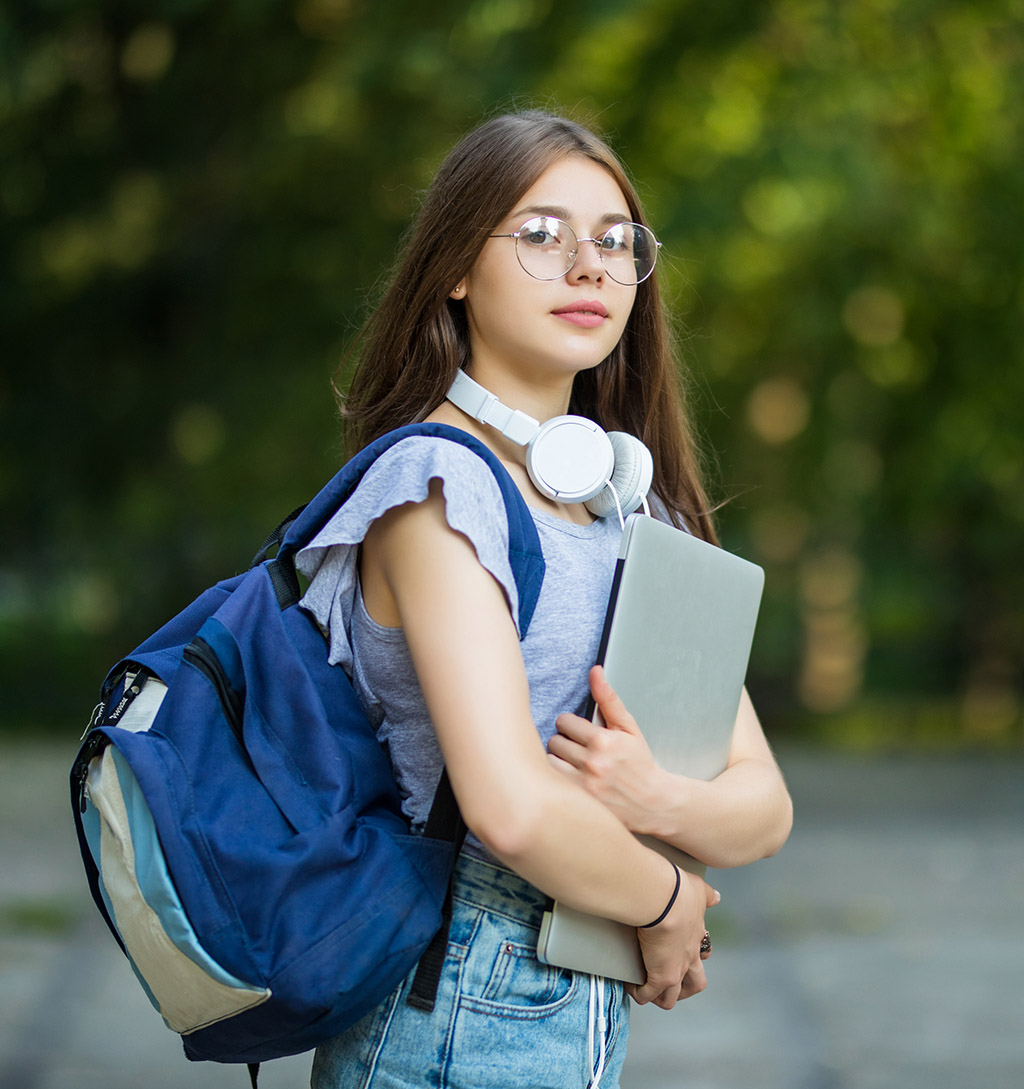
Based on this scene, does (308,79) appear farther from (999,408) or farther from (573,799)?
(573,799)

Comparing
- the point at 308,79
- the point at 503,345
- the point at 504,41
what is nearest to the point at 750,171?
the point at 504,41

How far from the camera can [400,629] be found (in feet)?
4.84

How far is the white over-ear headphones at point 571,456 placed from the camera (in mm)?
1584

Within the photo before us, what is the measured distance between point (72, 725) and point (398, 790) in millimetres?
10983

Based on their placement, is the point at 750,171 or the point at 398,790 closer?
the point at 398,790

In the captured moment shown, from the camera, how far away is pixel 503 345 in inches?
65.1

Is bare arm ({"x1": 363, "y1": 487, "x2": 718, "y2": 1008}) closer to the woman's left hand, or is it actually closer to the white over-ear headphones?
the woman's left hand

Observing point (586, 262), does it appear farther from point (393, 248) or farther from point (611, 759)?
point (393, 248)

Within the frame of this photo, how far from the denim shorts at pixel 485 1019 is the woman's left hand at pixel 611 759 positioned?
0.52ft

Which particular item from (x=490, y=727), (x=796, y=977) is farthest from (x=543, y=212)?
(x=796, y=977)

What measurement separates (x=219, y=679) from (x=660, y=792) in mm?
521

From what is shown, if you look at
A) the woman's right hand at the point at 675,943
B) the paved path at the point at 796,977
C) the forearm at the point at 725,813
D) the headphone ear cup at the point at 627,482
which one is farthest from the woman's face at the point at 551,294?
the paved path at the point at 796,977

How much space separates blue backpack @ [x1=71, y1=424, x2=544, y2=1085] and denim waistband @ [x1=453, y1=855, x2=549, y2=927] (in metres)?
0.04

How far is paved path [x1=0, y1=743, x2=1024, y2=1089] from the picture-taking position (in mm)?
3922
